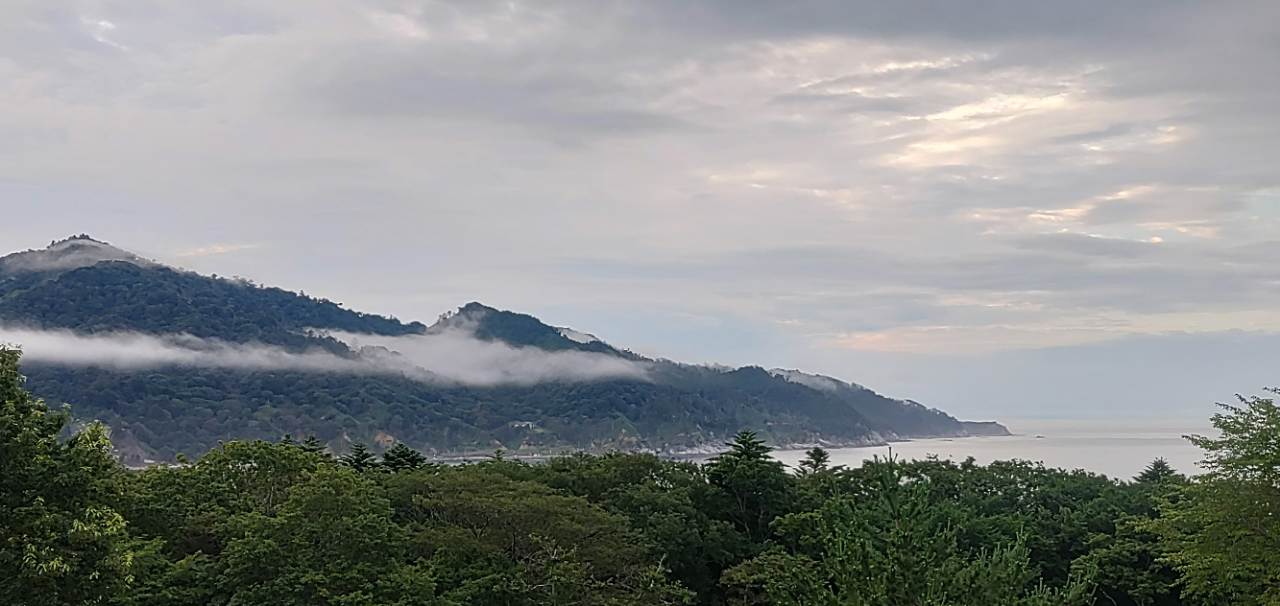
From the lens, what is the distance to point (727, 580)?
89.7ft

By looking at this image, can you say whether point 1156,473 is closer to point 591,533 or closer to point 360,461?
point 591,533

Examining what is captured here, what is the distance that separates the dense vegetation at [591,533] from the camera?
13375 millimetres

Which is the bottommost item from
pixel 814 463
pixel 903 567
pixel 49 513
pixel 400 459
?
pixel 400 459

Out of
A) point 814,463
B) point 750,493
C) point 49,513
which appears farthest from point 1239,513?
point 814,463

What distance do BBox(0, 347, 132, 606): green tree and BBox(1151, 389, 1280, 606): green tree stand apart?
2171cm

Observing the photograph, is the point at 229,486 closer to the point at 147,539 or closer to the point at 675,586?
the point at 147,539

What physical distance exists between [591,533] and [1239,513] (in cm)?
1504

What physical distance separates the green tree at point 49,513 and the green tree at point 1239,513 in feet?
71.2

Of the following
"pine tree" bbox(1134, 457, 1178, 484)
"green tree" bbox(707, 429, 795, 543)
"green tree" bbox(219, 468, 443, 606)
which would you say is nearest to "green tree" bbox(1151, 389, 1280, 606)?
"green tree" bbox(707, 429, 795, 543)

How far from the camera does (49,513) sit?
13.8 metres

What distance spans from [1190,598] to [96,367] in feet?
581

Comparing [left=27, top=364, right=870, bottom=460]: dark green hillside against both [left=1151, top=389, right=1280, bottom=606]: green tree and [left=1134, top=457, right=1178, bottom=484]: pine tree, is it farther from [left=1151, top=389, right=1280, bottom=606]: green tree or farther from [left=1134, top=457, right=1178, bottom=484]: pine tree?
[left=1151, top=389, right=1280, bottom=606]: green tree

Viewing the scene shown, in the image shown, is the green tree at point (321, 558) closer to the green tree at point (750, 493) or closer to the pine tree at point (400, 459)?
the green tree at point (750, 493)

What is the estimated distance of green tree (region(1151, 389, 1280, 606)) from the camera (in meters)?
21.8
